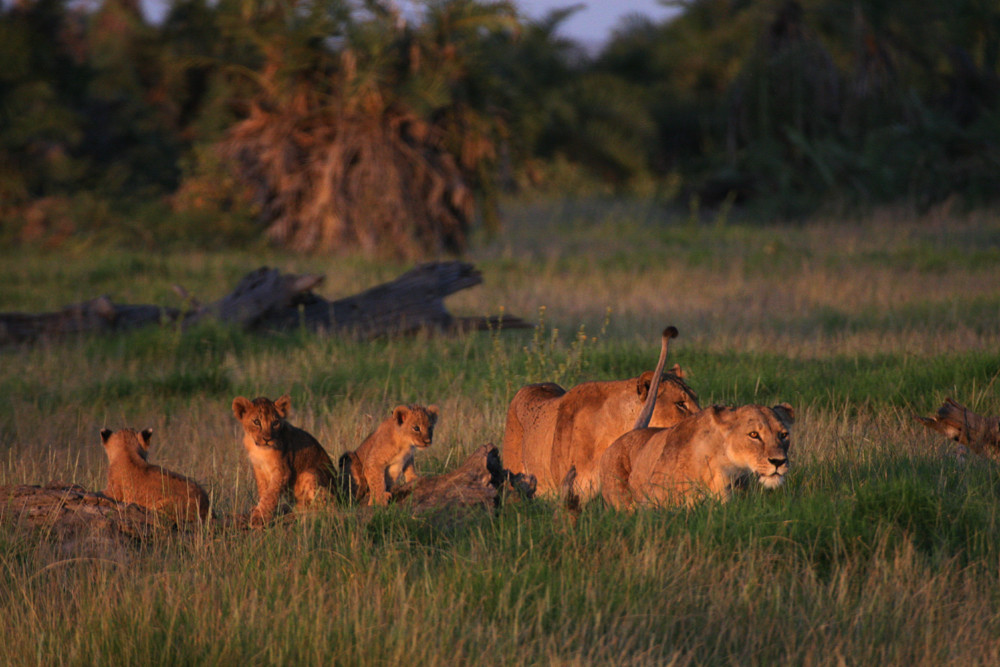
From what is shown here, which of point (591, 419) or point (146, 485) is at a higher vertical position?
point (591, 419)

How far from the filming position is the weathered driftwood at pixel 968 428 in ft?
20.6

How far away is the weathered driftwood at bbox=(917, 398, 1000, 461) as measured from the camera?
20.6ft

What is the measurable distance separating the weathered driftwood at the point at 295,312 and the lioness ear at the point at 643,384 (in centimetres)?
607

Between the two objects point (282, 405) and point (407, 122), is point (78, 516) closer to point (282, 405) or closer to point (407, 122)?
point (282, 405)

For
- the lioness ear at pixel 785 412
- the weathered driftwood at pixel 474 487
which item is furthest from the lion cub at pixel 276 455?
the lioness ear at pixel 785 412

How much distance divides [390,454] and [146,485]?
1.27 m

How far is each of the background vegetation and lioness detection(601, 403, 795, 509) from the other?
544 inches

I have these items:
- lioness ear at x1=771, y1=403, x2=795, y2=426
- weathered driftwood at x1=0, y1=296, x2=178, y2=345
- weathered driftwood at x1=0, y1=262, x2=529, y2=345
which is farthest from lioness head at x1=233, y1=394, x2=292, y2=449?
weathered driftwood at x1=0, y1=296, x2=178, y2=345

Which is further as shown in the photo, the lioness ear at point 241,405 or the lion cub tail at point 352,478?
the lion cub tail at point 352,478

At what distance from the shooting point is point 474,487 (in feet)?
16.3

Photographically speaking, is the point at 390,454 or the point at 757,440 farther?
the point at 390,454

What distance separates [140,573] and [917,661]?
10.3 feet

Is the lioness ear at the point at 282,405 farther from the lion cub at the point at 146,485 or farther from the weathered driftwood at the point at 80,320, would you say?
the weathered driftwood at the point at 80,320

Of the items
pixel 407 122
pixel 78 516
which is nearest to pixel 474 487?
pixel 78 516
